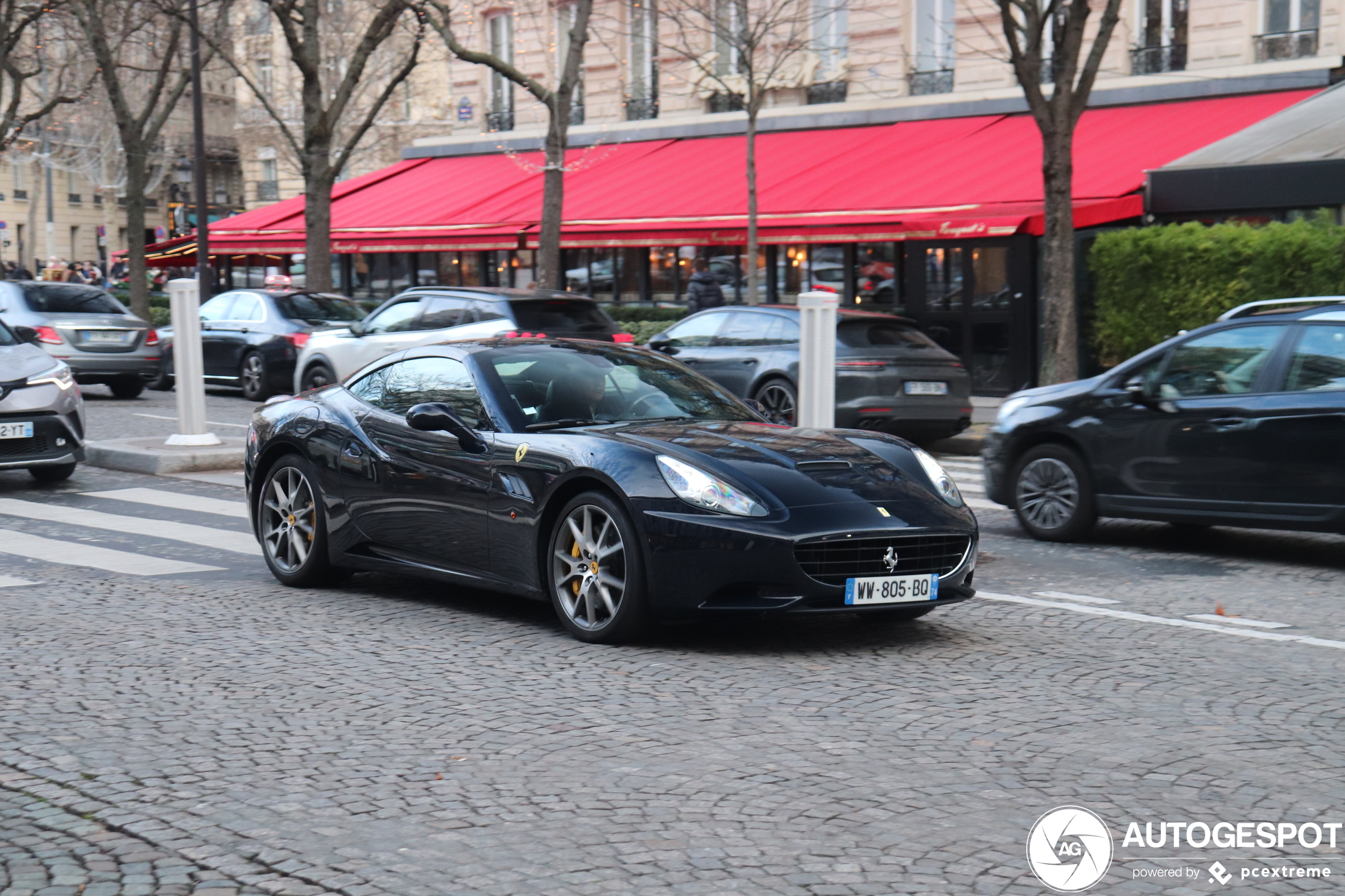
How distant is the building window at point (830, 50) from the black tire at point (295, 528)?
68.0ft

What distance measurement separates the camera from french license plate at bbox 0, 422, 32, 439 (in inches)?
480

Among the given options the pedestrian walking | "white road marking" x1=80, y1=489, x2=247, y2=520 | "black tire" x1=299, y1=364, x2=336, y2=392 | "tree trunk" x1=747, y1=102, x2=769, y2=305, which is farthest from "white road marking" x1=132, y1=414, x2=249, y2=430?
"tree trunk" x1=747, y1=102, x2=769, y2=305

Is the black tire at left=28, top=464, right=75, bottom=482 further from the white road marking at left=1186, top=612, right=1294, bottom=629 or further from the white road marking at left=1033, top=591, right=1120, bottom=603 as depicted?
the white road marking at left=1186, top=612, right=1294, bottom=629

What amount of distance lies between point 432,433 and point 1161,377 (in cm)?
475

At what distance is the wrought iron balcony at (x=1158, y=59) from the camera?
2375cm

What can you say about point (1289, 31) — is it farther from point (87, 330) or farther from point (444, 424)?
point (444, 424)

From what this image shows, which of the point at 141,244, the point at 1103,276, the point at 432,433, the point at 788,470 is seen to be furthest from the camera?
the point at 141,244

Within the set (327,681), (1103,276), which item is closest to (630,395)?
(327,681)

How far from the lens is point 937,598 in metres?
6.70

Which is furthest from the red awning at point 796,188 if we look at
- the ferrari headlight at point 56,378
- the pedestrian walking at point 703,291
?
the ferrari headlight at point 56,378

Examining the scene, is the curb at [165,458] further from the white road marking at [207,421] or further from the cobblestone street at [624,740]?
the cobblestone street at [624,740]

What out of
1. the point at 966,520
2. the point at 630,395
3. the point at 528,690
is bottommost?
the point at 528,690

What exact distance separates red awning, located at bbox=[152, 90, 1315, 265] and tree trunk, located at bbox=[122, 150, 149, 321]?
1846 mm

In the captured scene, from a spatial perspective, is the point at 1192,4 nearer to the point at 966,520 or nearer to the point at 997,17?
the point at 997,17
